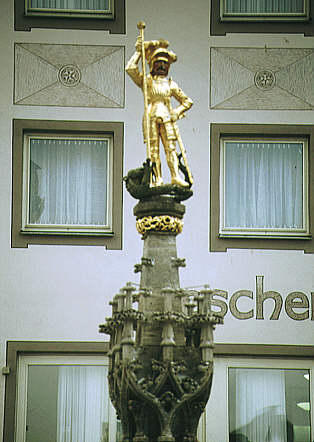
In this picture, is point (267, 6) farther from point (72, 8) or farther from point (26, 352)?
point (26, 352)

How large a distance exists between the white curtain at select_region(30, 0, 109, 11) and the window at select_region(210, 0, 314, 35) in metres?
1.85

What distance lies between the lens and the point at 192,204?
19344mm

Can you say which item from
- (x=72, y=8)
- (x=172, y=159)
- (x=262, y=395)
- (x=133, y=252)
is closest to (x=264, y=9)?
(x=72, y=8)

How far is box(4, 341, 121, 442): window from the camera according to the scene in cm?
1852

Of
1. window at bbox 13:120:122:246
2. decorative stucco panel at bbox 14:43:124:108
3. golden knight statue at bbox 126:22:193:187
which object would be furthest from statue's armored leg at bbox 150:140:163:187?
decorative stucco panel at bbox 14:43:124:108

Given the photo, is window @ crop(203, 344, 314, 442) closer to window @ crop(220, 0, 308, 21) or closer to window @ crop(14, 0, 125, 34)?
window @ crop(220, 0, 308, 21)

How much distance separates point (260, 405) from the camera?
18.8 meters

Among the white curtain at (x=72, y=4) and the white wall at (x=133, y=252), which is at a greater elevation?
the white curtain at (x=72, y=4)

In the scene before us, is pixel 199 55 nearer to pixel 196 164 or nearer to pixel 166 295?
pixel 196 164

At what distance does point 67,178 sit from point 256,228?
10.5 feet

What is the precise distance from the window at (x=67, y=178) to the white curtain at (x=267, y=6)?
2.97 metres

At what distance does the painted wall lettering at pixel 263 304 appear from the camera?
18.9 meters

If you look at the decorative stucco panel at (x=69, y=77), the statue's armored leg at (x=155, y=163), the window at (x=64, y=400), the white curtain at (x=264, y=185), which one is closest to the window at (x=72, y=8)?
the decorative stucco panel at (x=69, y=77)

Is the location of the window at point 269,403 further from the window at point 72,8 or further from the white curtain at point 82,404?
the window at point 72,8
